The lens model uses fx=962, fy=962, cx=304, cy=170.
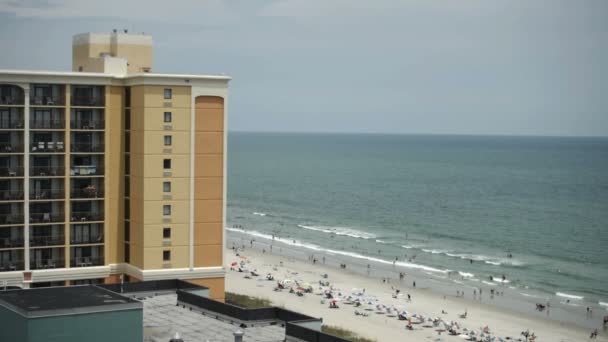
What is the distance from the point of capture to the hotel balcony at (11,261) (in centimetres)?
5322

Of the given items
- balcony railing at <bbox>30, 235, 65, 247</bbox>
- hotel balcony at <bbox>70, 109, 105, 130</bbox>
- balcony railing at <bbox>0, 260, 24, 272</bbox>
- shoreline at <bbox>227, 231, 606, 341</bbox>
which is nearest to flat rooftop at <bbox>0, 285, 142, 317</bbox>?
balcony railing at <bbox>0, 260, 24, 272</bbox>

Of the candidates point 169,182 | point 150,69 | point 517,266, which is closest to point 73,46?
point 150,69

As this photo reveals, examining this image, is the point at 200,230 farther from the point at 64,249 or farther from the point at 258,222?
the point at 258,222

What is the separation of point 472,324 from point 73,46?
39628mm

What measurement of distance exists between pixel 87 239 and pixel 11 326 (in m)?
24.6

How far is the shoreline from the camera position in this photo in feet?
259

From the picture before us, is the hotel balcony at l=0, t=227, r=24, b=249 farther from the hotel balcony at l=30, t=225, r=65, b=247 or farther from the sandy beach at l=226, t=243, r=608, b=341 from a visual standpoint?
the sandy beach at l=226, t=243, r=608, b=341

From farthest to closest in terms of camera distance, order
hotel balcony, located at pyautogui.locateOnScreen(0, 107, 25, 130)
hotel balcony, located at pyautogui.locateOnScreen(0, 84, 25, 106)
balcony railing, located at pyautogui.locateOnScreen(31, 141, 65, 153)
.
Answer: balcony railing, located at pyautogui.locateOnScreen(31, 141, 65, 153) < hotel balcony, located at pyautogui.locateOnScreen(0, 107, 25, 130) < hotel balcony, located at pyautogui.locateOnScreen(0, 84, 25, 106)

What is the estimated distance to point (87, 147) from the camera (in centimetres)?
5556

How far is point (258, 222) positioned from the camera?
15950 cm

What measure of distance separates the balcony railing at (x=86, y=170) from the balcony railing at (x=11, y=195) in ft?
10.2

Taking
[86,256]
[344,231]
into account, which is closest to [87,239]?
[86,256]

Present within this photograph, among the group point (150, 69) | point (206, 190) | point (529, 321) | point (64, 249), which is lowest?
point (529, 321)

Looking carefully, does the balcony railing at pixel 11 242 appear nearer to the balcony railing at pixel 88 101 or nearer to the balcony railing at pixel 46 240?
the balcony railing at pixel 46 240
